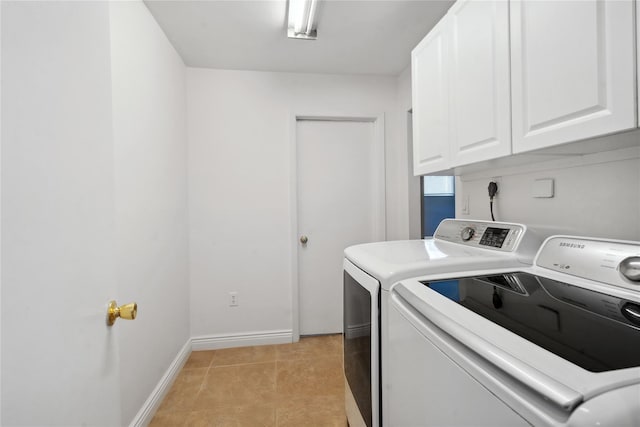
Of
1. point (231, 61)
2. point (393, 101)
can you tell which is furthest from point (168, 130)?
point (393, 101)

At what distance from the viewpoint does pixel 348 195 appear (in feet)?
8.50

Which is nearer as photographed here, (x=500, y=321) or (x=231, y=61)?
(x=500, y=321)

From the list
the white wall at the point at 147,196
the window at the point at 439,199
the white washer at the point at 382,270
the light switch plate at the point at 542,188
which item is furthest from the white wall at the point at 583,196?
the window at the point at 439,199

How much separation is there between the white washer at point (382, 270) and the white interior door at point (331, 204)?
3.76 ft

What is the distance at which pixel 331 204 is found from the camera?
8.43 feet

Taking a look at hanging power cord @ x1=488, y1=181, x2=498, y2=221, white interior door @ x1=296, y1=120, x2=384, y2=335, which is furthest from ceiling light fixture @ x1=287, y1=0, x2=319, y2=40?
hanging power cord @ x1=488, y1=181, x2=498, y2=221

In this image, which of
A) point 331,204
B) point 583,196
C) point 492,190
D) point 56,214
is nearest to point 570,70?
point 583,196

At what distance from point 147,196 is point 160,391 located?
4.02 ft

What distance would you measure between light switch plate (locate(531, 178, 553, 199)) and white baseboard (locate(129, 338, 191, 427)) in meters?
2.29

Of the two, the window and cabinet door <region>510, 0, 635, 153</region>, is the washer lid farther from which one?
the window

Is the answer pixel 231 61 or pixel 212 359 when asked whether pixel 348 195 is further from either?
pixel 212 359

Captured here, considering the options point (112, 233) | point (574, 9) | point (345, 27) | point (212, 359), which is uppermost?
point (345, 27)

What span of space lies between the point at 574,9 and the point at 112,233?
142 centimetres

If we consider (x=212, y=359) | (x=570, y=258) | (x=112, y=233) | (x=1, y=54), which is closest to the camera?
(x=1, y=54)
